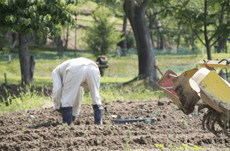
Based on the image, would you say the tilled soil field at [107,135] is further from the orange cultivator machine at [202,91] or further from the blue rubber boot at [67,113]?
the orange cultivator machine at [202,91]

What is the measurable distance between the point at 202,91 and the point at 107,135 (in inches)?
80.7

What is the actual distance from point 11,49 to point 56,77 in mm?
24004

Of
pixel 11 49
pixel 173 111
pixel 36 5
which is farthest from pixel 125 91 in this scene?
pixel 11 49

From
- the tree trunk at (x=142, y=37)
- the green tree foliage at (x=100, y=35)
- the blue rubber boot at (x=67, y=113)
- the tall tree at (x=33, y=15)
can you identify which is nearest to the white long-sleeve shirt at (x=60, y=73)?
the blue rubber boot at (x=67, y=113)

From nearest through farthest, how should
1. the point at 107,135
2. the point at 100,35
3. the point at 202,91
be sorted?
the point at 202,91 < the point at 107,135 < the point at 100,35

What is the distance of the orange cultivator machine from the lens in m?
2.02

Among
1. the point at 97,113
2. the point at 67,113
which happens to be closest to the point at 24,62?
the point at 67,113

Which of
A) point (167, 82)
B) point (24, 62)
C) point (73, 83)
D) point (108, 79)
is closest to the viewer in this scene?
point (167, 82)

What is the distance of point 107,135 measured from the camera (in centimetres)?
377

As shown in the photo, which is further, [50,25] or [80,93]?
[50,25]

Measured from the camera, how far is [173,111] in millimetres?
5438

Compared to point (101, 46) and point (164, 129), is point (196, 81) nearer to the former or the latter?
point (164, 129)

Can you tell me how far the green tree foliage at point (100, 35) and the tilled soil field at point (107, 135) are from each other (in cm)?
1507

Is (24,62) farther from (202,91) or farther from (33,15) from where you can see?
(202,91)
